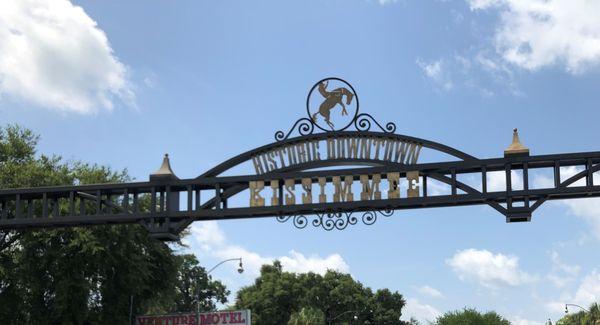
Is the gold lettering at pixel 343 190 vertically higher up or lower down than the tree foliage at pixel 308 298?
higher up

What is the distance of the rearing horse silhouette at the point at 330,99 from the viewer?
17.3 meters

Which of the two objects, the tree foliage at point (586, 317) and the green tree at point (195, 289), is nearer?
the tree foliage at point (586, 317)

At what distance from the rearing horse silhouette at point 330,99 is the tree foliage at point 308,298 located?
200 feet

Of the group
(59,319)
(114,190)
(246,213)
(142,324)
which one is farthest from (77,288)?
(246,213)

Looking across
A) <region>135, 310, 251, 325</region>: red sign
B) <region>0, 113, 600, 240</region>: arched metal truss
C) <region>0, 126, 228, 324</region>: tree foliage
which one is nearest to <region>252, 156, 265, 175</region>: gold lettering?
<region>0, 113, 600, 240</region>: arched metal truss

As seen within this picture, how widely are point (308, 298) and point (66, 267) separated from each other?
48.7 m

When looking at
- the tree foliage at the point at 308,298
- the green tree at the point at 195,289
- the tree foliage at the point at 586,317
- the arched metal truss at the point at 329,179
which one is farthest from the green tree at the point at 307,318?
the arched metal truss at the point at 329,179

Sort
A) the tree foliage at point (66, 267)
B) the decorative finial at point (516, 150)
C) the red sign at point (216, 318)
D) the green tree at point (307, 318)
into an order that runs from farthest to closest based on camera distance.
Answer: the green tree at point (307, 318), the red sign at point (216, 318), the tree foliage at point (66, 267), the decorative finial at point (516, 150)

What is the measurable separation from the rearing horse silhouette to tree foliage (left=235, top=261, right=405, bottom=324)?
61.0 m

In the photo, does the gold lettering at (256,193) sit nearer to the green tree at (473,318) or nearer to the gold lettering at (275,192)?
the gold lettering at (275,192)

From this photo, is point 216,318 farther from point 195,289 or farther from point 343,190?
point 195,289

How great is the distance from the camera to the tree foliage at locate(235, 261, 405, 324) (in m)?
79.7

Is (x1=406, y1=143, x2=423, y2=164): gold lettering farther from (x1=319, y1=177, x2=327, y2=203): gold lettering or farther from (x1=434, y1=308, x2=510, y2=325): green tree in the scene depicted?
(x1=434, y1=308, x2=510, y2=325): green tree

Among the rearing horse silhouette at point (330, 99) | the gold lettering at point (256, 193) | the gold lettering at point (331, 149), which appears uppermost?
the rearing horse silhouette at point (330, 99)
